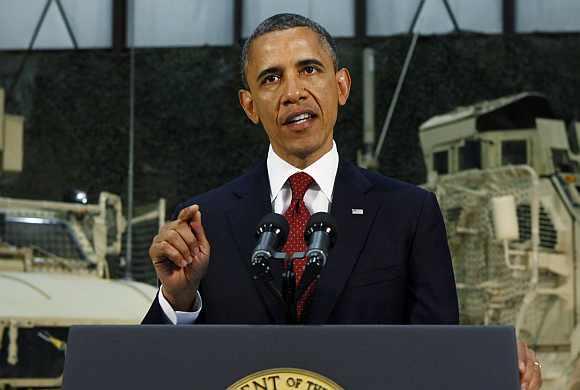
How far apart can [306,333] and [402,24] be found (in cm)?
480

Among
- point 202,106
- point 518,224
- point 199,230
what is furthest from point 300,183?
point 202,106

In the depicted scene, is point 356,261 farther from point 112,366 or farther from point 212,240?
point 112,366

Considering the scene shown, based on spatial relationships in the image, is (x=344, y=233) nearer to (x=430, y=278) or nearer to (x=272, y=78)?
(x=430, y=278)

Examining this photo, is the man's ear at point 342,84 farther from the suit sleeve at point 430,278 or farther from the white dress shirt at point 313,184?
the suit sleeve at point 430,278

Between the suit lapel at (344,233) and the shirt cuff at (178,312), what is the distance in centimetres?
19

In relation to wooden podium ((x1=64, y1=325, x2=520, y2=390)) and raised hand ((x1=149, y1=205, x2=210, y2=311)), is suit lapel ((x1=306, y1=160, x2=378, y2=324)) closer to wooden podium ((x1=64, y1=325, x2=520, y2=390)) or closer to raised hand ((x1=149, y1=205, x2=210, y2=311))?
raised hand ((x1=149, y1=205, x2=210, y2=311))

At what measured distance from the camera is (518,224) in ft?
19.1

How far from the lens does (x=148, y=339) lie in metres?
1.47

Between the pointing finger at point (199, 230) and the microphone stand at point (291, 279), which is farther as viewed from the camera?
the pointing finger at point (199, 230)

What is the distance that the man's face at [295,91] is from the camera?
1972 millimetres

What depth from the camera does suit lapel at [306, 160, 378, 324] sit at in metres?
1.82

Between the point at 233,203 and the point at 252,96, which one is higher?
the point at 252,96

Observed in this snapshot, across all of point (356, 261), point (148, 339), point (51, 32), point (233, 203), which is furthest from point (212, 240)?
point (51, 32)

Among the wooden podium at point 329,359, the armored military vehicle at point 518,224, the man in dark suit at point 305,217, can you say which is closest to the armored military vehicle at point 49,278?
the armored military vehicle at point 518,224
